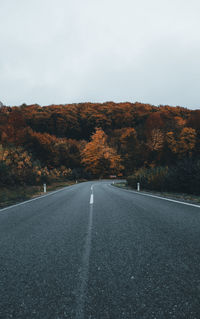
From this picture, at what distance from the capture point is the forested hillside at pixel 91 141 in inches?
931

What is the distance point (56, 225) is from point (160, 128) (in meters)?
48.7

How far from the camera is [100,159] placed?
56.1m

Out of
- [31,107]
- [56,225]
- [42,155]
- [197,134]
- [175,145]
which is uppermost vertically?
[31,107]

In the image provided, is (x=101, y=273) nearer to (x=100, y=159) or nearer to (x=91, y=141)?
(x=100, y=159)

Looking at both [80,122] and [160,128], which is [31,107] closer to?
[80,122]

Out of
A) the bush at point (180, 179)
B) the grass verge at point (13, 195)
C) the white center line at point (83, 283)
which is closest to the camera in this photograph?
the white center line at point (83, 283)

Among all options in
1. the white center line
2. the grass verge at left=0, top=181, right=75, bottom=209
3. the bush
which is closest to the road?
→ the white center line

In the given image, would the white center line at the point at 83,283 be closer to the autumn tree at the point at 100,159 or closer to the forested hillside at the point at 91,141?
the forested hillside at the point at 91,141

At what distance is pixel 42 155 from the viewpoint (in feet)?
116

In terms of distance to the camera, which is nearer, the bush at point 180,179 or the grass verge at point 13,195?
the grass verge at point 13,195

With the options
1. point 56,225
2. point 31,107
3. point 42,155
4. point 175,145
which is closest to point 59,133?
point 31,107

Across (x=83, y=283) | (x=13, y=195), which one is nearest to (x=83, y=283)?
(x=83, y=283)

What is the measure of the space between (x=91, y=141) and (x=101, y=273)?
5912 cm

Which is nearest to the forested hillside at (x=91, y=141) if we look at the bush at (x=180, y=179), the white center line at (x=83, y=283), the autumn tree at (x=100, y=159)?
the autumn tree at (x=100, y=159)
